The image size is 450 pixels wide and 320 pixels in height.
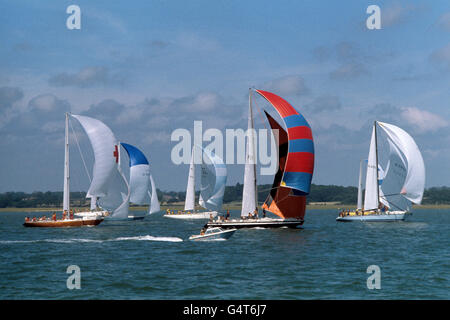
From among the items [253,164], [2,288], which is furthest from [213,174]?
[2,288]

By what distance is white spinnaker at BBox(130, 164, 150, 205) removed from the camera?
7802cm

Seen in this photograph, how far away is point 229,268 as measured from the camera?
29.5 metres

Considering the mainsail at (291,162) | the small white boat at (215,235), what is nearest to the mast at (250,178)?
the mainsail at (291,162)

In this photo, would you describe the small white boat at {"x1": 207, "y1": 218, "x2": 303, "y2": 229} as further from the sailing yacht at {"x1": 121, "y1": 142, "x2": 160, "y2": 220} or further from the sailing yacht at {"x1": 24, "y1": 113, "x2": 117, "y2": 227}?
the sailing yacht at {"x1": 121, "y1": 142, "x2": 160, "y2": 220}

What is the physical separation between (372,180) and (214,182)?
80.3ft

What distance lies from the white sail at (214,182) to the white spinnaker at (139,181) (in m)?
9.32

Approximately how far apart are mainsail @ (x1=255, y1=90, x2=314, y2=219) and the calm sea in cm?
361

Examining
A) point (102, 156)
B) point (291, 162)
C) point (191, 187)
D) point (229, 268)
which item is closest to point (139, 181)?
point (191, 187)

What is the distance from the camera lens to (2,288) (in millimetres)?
25016

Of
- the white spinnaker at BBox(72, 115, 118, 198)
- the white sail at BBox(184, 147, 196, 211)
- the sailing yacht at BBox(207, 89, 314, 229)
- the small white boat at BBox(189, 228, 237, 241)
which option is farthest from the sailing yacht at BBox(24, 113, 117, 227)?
the white sail at BBox(184, 147, 196, 211)

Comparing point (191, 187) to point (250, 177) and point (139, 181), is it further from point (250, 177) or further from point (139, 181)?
point (250, 177)
